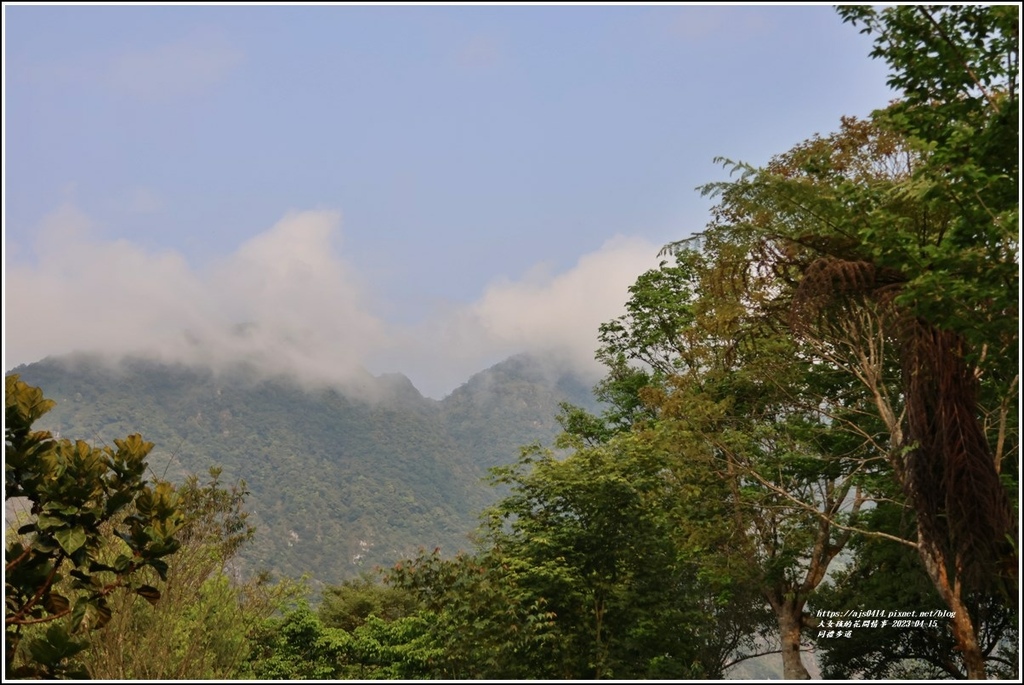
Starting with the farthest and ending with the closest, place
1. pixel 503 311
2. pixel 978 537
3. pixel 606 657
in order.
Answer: pixel 503 311
pixel 606 657
pixel 978 537

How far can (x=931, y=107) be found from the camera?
6.52m

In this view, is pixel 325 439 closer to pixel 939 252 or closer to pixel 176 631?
pixel 176 631

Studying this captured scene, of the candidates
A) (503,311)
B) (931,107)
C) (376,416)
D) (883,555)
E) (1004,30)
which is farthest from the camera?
(503,311)

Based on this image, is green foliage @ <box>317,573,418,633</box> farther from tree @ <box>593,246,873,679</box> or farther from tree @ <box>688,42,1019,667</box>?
tree @ <box>688,42,1019,667</box>

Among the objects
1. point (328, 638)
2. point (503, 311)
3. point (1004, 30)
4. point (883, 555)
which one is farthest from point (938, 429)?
point (503, 311)

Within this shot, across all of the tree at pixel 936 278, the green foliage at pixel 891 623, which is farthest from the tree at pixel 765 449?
the tree at pixel 936 278

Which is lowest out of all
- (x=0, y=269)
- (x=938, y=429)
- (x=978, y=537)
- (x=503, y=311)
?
(x=978, y=537)

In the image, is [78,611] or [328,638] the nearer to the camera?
[78,611]

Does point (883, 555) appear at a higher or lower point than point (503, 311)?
lower

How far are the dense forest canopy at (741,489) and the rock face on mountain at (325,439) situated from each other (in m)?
43.0

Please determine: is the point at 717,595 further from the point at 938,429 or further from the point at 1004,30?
the point at 1004,30

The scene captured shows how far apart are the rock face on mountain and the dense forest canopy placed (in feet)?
141

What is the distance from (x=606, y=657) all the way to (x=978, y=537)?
259 inches

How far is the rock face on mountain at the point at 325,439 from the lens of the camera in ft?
226
